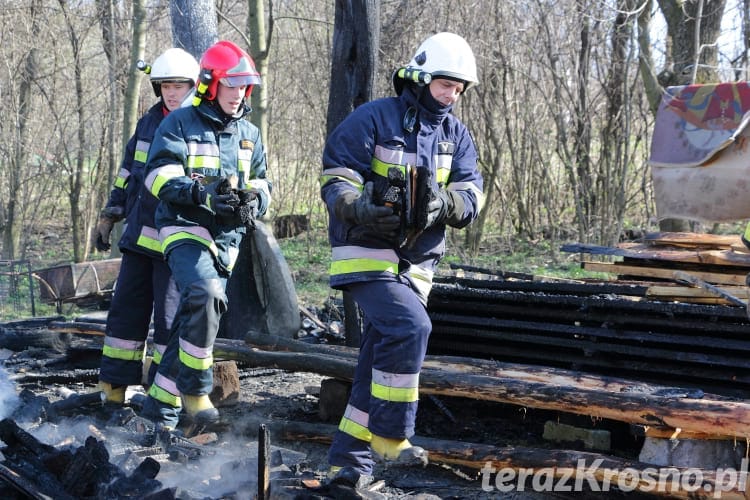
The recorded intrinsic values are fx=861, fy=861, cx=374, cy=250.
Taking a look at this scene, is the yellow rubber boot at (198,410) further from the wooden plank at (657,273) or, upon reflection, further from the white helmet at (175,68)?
the wooden plank at (657,273)

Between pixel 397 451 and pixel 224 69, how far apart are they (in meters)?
2.39

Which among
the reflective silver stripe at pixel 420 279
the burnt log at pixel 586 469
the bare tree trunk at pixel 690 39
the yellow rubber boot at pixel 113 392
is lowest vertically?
the yellow rubber boot at pixel 113 392

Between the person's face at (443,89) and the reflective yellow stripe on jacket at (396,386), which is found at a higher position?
the person's face at (443,89)

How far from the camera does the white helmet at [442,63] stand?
416 centimetres

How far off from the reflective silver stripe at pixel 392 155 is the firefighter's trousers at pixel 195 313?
133 centimetres

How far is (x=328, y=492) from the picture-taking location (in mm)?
3676

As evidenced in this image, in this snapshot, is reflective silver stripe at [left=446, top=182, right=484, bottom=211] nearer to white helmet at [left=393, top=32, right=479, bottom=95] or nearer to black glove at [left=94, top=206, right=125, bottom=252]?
white helmet at [left=393, top=32, right=479, bottom=95]

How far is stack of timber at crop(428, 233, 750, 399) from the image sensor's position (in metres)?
5.25

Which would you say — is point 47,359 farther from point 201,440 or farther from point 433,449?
point 433,449

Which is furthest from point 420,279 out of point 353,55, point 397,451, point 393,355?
point 353,55

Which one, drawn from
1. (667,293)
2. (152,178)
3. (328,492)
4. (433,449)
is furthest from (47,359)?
(667,293)

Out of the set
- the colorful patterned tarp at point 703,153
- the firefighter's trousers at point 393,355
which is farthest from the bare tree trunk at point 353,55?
the colorful patterned tarp at point 703,153

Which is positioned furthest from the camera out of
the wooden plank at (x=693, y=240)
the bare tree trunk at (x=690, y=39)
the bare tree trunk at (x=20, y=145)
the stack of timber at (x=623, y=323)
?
the bare tree trunk at (x=20, y=145)

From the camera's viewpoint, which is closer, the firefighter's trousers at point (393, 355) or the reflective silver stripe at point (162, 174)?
the firefighter's trousers at point (393, 355)
